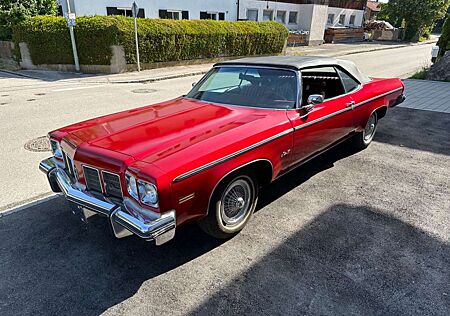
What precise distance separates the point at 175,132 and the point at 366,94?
3.26 metres

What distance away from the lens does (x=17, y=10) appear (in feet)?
46.0

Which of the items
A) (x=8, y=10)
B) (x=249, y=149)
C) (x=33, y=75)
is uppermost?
(x=8, y=10)

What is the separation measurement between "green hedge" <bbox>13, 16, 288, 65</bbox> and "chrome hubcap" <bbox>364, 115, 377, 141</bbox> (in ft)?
37.3

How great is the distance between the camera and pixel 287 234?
3232 mm

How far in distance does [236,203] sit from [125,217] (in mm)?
1120

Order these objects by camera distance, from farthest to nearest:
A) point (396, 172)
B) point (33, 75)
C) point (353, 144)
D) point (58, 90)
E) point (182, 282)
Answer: point (33, 75) < point (58, 90) < point (353, 144) < point (396, 172) < point (182, 282)

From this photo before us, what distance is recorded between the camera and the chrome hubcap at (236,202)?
3.05m

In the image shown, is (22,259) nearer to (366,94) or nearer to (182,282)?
(182,282)

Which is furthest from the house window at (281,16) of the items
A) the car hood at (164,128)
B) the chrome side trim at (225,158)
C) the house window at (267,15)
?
the chrome side trim at (225,158)

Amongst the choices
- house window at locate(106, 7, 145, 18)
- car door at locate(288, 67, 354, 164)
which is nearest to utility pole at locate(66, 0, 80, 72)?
house window at locate(106, 7, 145, 18)

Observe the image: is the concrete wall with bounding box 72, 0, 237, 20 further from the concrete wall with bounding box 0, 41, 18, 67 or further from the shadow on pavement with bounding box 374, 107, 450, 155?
the shadow on pavement with bounding box 374, 107, 450, 155

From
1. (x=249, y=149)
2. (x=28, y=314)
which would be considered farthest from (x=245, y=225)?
(x=28, y=314)

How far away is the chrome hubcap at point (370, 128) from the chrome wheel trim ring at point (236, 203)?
2977 mm

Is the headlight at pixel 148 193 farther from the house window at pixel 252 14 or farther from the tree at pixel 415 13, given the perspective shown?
the tree at pixel 415 13
